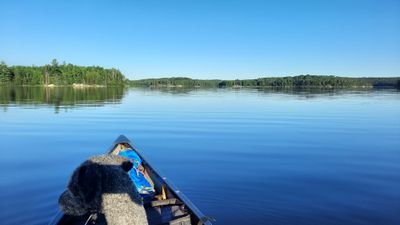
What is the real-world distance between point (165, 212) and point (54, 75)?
14902 centimetres

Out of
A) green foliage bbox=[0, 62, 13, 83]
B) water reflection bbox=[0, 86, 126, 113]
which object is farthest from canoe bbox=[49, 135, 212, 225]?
green foliage bbox=[0, 62, 13, 83]

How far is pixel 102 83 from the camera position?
158 m

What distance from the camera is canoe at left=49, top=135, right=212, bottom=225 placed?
5219mm

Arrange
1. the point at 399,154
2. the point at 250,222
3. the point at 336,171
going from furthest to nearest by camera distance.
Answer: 1. the point at 399,154
2. the point at 336,171
3. the point at 250,222

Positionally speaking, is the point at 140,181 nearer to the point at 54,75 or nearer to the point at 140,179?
the point at 140,179

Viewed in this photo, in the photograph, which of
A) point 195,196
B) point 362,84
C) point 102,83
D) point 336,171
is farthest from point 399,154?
point 362,84

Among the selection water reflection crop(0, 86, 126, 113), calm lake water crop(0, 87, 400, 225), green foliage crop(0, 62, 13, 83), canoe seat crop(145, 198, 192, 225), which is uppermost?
green foliage crop(0, 62, 13, 83)

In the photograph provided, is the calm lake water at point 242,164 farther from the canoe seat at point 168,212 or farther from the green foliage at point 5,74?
the green foliage at point 5,74

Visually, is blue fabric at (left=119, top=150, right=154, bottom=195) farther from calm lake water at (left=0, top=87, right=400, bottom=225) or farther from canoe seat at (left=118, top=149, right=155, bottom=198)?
calm lake water at (left=0, top=87, right=400, bottom=225)

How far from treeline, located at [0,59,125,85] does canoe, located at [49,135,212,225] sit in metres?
141

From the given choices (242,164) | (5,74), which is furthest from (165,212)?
(5,74)

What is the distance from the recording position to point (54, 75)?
141 metres

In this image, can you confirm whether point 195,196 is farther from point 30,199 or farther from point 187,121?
point 187,121

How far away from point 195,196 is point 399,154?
10.00m
